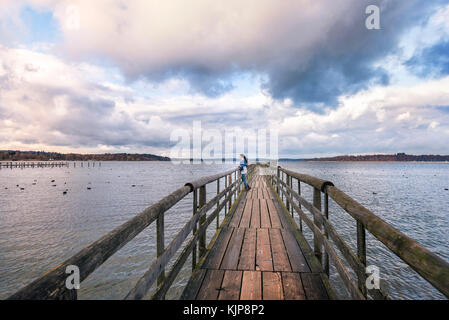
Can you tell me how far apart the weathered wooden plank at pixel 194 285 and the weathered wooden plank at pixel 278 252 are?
4.01ft

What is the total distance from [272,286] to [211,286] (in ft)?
2.82

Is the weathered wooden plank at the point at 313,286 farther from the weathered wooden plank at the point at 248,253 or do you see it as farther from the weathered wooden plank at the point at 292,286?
the weathered wooden plank at the point at 248,253

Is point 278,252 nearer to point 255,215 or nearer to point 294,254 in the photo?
point 294,254

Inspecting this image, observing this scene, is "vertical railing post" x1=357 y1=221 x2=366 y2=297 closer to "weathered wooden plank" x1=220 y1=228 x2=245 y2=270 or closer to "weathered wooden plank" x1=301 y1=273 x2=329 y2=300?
"weathered wooden plank" x1=301 y1=273 x2=329 y2=300

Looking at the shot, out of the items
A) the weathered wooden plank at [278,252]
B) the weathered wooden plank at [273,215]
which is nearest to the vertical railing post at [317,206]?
the weathered wooden plank at [278,252]

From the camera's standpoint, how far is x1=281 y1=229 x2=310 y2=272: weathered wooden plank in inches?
152

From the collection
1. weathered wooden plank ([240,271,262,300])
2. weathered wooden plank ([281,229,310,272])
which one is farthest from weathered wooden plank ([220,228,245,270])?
weathered wooden plank ([281,229,310,272])

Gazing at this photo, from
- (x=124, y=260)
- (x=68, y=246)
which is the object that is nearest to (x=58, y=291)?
(x=124, y=260)

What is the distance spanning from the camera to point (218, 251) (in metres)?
4.55

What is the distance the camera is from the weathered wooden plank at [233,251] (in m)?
3.94

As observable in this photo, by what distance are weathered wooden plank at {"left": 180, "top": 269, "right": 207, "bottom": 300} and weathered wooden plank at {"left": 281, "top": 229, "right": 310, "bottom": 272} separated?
150cm

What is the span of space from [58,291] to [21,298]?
155 mm
